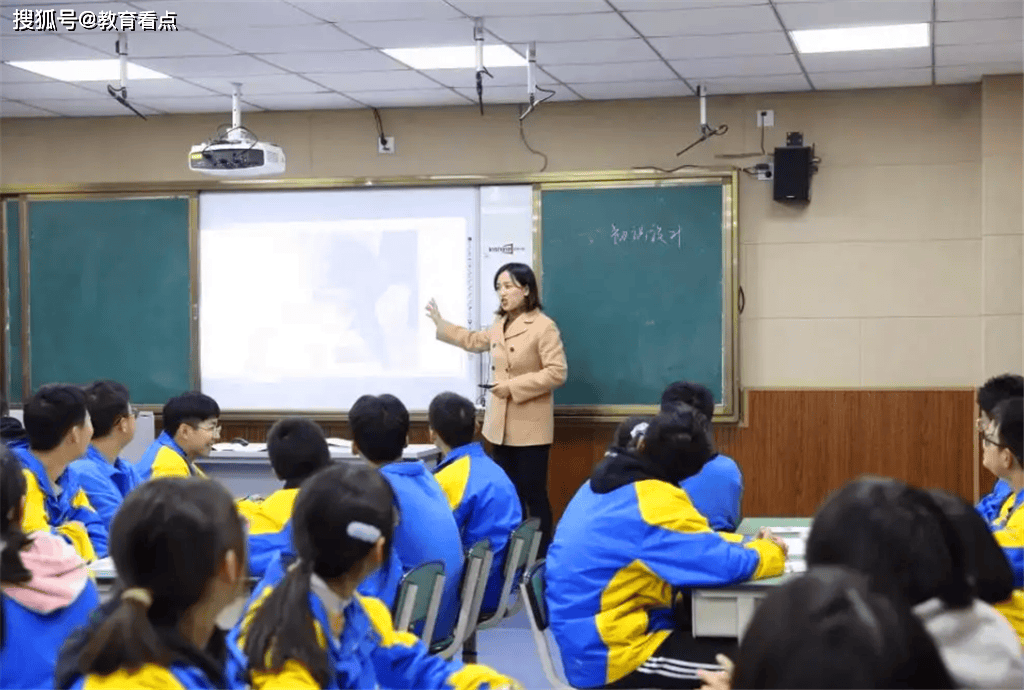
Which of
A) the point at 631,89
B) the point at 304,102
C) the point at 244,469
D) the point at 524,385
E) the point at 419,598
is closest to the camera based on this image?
the point at 419,598

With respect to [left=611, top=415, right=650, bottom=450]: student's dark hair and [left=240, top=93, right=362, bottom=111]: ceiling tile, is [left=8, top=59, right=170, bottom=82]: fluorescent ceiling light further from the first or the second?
[left=611, top=415, right=650, bottom=450]: student's dark hair

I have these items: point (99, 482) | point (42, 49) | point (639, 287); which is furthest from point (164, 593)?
point (639, 287)

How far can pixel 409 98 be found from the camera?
6.96 m

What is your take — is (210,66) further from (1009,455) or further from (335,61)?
(1009,455)

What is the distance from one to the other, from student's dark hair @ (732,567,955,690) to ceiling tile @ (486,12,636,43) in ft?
14.6

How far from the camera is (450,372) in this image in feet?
23.3

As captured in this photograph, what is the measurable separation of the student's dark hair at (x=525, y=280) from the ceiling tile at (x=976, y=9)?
7.77 feet

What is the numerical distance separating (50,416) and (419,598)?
129 cm

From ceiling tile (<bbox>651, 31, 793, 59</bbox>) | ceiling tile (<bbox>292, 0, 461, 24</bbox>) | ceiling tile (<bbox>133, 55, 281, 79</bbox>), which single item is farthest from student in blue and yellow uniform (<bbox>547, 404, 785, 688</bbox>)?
ceiling tile (<bbox>133, 55, 281, 79</bbox>)

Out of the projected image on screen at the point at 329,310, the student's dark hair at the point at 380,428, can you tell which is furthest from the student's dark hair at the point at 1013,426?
the projected image on screen at the point at 329,310

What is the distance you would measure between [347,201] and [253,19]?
2105mm

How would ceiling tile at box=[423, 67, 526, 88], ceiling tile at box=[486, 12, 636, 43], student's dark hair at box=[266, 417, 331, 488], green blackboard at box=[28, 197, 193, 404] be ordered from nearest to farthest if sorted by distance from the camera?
1. student's dark hair at box=[266, 417, 331, 488]
2. ceiling tile at box=[486, 12, 636, 43]
3. ceiling tile at box=[423, 67, 526, 88]
4. green blackboard at box=[28, 197, 193, 404]

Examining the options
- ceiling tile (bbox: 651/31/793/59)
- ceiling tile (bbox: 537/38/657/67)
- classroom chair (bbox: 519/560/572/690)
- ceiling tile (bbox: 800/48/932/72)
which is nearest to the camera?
classroom chair (bbox: 519/560/572/690)

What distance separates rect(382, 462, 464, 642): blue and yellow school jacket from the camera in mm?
3240
